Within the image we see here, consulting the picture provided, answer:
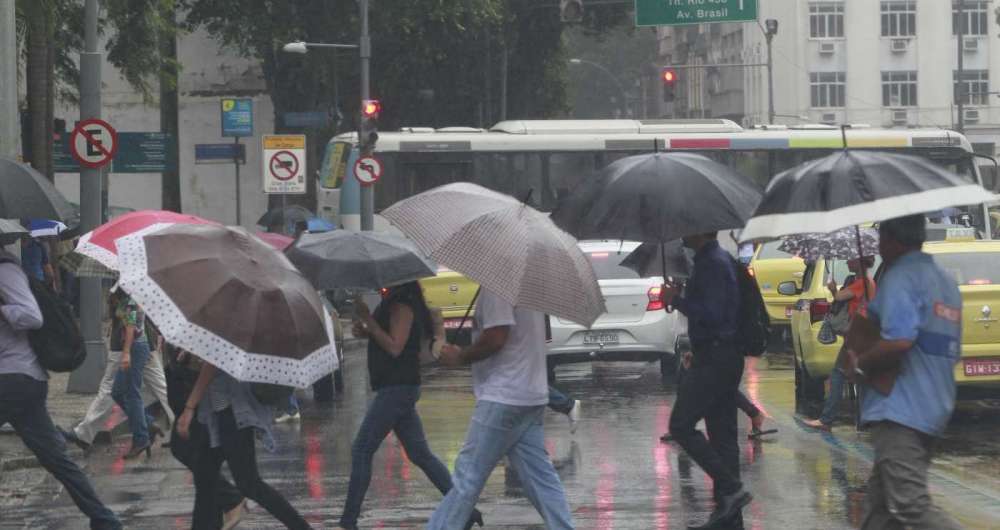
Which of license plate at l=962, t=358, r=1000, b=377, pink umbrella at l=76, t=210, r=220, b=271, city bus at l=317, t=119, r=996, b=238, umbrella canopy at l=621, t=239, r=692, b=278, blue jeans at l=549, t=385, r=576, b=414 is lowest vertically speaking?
blue jeans at l=549, t=385, r=576, b=414

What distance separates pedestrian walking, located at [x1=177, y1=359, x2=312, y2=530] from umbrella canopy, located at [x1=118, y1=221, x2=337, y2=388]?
31.0 inches

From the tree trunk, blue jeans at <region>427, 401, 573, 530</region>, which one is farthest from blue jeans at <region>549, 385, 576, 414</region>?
the tree trunk

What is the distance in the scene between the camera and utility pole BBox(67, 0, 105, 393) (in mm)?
17797

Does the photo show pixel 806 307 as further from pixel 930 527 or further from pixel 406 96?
pixel 406 96

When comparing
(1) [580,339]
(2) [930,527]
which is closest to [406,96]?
(1) [580,339]

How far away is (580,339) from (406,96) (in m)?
29.6

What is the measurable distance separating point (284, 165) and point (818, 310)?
45.8 feet

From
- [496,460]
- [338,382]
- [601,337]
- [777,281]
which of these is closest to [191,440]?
[496,460]

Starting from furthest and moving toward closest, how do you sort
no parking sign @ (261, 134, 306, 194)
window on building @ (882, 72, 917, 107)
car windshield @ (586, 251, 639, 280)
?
window on building @ (882, 72, 917, 107), no parking sign @ (261, 134, 306, 194), car windshield @ (586, 251, 639, 280)

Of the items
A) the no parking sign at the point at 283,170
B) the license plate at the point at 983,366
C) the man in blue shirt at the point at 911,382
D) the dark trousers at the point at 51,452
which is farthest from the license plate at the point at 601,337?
the man in blue shirt at the point at 911,382

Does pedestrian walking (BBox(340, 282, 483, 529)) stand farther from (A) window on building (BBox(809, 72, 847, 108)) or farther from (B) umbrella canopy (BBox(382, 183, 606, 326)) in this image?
(A) window on building (BBox(809, 72, 847, 108))

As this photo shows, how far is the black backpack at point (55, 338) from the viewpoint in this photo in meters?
9.07

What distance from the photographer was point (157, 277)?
7.48m

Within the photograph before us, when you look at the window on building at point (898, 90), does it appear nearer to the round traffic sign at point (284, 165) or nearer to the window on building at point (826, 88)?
the window on building at point (826, 88)
